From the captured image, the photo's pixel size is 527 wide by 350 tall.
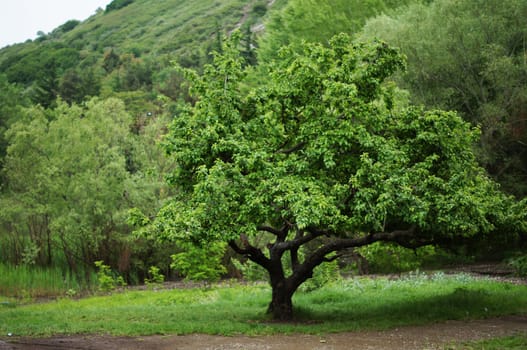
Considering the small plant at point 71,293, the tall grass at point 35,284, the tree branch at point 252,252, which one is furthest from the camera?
the tall grass at point 35,284

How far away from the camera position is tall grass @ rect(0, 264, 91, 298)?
2751 centimetres

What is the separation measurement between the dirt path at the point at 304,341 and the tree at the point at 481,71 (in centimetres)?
1673

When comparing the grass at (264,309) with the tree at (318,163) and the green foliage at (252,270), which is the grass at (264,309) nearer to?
the green foliage at (252,270)

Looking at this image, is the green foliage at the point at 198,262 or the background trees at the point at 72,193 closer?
the green foliage at the point at 198,262

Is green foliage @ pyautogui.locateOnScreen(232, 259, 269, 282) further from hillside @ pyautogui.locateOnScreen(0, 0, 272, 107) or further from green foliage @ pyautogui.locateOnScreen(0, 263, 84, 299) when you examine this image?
hillside @ pyautogui.locateOnScreen(0, 0, 272, 107)

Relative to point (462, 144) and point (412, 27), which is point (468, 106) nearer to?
point (412, 27)

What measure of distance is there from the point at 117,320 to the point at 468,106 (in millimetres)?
22291

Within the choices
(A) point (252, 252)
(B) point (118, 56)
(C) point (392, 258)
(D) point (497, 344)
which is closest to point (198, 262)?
(C) point (392, 258)

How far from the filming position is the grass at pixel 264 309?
1544 centimetres

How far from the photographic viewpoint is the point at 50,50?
145 meters

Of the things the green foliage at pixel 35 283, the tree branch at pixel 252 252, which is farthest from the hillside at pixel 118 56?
the tree branch at pixel 252 252

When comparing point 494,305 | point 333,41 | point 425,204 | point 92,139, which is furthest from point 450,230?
point 92,139

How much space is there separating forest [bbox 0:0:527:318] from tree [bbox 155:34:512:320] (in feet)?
0.17

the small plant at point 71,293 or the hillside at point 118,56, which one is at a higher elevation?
the hillside at point 118,56
